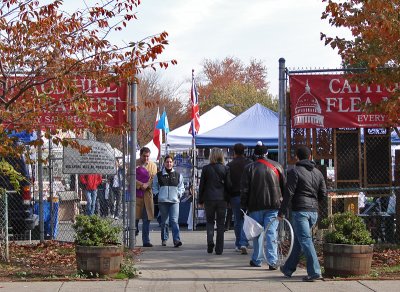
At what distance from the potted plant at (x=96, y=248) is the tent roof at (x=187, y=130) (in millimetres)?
12756

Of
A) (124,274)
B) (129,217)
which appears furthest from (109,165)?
(124,274)

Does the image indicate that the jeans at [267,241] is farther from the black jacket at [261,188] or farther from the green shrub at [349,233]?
the green shrub at [349,233]

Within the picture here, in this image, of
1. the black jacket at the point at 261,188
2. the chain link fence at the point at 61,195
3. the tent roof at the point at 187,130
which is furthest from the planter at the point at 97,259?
the tent roof at the point at 187,130

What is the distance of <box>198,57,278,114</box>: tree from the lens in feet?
219

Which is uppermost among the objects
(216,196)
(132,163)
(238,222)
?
(132,163)

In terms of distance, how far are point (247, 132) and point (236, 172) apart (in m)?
7.60

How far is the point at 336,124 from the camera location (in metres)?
13.2

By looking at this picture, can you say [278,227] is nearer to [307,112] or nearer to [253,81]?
[307,112]

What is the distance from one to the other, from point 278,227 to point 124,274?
2.40 metres

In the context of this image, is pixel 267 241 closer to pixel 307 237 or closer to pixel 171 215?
pixel 307 237

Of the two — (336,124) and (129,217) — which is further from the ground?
(336,124)

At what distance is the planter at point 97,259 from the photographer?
34.1 ft

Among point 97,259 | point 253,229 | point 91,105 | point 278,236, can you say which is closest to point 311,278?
point 253,229

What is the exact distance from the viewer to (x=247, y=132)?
829 inches
